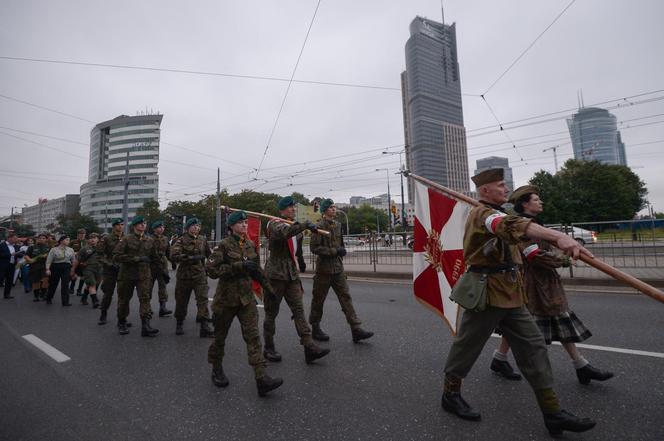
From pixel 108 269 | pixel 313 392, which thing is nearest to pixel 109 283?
pixel 108 269

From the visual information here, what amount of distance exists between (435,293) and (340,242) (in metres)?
1.81

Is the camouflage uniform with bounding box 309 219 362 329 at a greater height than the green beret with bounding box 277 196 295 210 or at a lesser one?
lesser

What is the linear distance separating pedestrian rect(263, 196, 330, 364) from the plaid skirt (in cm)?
229

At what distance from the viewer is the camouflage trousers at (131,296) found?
566cm

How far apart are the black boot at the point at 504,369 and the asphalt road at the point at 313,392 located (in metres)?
0.11

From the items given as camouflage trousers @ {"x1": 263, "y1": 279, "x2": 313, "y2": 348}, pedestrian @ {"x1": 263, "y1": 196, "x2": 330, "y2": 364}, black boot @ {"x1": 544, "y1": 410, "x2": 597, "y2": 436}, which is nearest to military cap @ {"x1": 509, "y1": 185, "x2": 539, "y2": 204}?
black boot @ {"x1": 544, "y1": 410, "x2": 597, "y2": 436}

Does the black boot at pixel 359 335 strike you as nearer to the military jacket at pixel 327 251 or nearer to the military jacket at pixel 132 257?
the military jacket at pixel 327 251

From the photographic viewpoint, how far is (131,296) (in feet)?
18.8

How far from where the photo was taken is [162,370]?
3873 mm

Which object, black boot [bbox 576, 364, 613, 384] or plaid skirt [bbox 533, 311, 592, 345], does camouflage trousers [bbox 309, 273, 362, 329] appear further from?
black boot [bbox 576, 364, 613, 384]

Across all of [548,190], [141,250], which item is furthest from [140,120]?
[141,250]

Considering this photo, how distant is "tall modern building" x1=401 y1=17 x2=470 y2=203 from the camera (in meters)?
35.1

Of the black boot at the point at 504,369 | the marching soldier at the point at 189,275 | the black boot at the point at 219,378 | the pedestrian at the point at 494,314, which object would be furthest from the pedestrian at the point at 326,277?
the pedestrian at the point at 494,314

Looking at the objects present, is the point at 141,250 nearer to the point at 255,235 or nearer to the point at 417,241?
the point at 255,235
